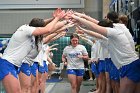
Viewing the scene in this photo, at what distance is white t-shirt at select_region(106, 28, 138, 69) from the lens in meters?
5.05

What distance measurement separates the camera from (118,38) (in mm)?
5066

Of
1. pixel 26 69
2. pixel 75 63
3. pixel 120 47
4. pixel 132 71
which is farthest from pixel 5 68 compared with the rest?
pixel 75 63

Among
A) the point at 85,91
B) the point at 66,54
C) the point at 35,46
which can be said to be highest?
the point at 35,46

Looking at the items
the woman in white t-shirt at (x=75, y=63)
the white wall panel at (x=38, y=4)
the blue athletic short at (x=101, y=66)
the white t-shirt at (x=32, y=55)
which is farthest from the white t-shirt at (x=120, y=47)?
the white wall panel at (x=38, y=4)

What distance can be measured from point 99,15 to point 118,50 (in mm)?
13757

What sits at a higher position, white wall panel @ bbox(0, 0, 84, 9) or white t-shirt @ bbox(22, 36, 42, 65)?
white wall panel @ bbox(0, 0, 84, 9)

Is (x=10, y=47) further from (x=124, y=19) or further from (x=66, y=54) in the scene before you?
(x=66, y=54)

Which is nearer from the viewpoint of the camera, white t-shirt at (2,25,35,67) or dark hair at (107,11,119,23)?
white t-shirt at (2,25,35,67)

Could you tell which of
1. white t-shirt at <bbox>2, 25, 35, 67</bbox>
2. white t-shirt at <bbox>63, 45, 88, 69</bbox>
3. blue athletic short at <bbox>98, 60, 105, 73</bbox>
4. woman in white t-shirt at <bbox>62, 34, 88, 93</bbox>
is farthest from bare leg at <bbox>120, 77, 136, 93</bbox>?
white t-shirt at <bbox>63, 45, 88, 69</bbox>

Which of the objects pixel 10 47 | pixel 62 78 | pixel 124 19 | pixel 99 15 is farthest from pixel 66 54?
pixel 99 15

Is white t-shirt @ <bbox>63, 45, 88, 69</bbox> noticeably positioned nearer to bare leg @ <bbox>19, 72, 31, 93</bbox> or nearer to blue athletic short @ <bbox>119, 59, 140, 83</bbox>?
bare leg @ <bbox>19, 72, 31, 93</bbox>

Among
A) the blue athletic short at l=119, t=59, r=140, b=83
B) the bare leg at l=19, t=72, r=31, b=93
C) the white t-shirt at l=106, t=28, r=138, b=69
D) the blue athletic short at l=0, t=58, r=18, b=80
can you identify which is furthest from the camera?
the bare leg at l=19, t=72, r=31, b=93

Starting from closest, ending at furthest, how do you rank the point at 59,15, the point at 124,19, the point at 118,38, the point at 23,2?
the point at 118,38, the point at 59,15, the point at 124,19, the point at 23,2

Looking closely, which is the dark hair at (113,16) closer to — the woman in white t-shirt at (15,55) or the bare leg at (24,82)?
the woman in white t-shirt at (15,55)
